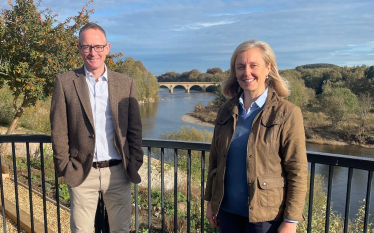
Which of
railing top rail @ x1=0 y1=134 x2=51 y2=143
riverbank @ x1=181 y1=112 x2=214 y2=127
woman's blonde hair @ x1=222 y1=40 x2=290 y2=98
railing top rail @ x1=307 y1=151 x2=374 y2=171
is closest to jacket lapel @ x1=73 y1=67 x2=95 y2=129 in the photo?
railing top rail @ x1=0 y1=134 x2=51 y2=143

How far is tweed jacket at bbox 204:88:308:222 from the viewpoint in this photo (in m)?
1.55

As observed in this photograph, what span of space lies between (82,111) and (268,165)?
1186 mm

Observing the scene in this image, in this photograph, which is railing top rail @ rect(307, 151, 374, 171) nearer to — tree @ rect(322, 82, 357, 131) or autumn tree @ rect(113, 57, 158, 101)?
tree @ rect(322, 82, 357, 131)

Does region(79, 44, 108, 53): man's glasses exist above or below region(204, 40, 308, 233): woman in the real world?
above

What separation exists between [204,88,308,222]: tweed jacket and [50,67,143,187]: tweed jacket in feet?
2.84

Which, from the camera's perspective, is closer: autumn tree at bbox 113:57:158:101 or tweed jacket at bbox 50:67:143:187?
tweed jacket at bbox 50:67:143:187

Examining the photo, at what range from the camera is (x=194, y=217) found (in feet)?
14.6

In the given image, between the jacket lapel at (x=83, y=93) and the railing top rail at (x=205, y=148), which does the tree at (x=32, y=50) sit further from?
the jacket lapel at (x=83, y=93)

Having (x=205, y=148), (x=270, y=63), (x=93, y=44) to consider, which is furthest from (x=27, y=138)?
(x=270, y=63)

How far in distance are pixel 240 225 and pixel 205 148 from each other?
0.71m

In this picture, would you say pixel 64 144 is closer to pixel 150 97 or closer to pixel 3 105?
pixel 3 105

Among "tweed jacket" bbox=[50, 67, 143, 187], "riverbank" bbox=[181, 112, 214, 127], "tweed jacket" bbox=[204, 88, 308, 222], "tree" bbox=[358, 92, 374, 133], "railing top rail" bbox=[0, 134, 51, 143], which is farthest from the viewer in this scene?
"riverbank" bbox=[181, 112, 214, 127]

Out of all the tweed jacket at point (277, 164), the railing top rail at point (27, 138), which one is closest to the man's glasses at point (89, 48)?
the railing top rail at point (27, 138)

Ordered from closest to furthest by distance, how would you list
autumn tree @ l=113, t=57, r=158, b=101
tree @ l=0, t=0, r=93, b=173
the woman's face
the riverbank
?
the woman's face, tree @ l=0, t=0, r=93, b=173, the riverbank, autumn tree @ l=113, t=57, r=158, b=101
